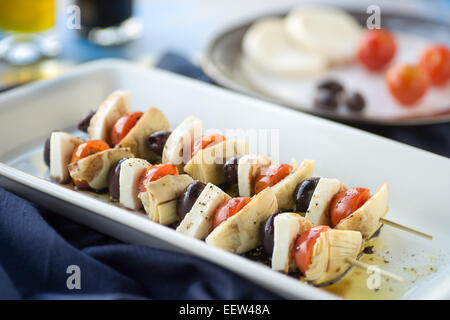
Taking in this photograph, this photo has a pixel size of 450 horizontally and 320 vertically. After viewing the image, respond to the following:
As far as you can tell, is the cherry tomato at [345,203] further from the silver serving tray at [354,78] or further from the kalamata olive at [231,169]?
the silver serving tray at [354,78]

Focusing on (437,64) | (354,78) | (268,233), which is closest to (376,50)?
(354,78)

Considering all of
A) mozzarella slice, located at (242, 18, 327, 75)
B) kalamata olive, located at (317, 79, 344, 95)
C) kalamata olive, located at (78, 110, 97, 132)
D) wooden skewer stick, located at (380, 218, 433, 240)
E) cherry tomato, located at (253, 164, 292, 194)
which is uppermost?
mozzarella slice, located at (242, 18, 327, 75)

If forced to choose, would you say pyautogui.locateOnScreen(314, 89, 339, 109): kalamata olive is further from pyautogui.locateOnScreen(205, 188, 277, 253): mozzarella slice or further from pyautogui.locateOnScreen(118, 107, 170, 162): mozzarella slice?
pyautogui.locateOnScreen(205, 188, 277, 253): mozzarella slice

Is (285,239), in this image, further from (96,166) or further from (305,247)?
(96,166)

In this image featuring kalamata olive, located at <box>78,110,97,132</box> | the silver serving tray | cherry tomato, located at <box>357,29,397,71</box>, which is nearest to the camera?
kalamata olive, located at <box>78,110,97,132</box>

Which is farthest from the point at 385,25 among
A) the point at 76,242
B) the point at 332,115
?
the point at 76,242

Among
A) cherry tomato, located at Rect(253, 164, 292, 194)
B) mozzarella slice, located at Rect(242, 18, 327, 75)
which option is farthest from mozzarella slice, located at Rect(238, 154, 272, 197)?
mozzarella slice, located at Rect(242, 18, 327, 75)
